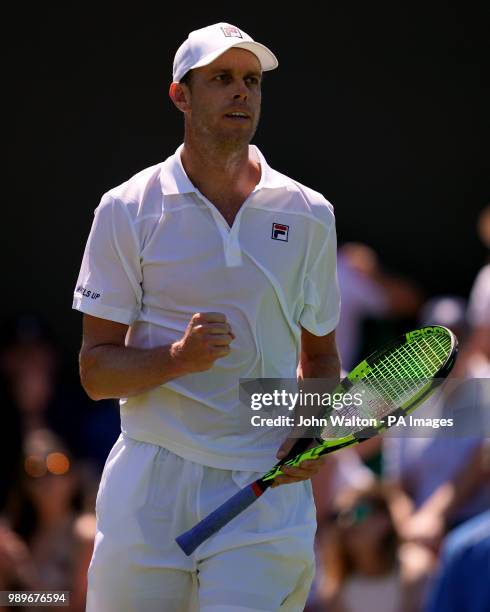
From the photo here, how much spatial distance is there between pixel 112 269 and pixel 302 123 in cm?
415

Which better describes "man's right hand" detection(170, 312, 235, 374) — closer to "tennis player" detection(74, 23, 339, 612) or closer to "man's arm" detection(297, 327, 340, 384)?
"tennis player" detection(74, 23, 339, 612)

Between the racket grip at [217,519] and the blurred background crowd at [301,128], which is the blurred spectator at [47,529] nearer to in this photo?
the blurred background crowd at [301,128]

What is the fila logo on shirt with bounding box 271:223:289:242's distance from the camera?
395cm

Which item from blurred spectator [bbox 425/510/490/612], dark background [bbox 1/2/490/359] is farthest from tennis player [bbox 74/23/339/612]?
dark background [bbox 1/2/490/359]

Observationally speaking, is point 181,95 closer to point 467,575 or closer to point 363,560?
point 467,575

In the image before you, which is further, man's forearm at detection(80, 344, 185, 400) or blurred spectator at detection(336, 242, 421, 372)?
blurred spectator at detection(336, 242, 421, 372)

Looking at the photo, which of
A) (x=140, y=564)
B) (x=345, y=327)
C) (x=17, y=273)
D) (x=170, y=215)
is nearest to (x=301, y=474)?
(x=140, y=564)

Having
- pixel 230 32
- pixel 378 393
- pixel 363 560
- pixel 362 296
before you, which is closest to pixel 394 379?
pixel 378 393

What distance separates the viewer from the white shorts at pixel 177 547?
3.78 meters

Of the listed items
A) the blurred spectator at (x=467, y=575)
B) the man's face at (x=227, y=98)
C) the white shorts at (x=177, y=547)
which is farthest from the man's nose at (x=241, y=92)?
the blurred spectator at (x=467, y=575)

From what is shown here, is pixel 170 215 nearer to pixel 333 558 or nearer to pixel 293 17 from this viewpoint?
pixel 333 558

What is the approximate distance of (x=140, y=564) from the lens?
12.5 ft

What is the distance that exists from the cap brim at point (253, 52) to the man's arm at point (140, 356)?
2.41 ft

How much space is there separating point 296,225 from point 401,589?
6.64 feet
